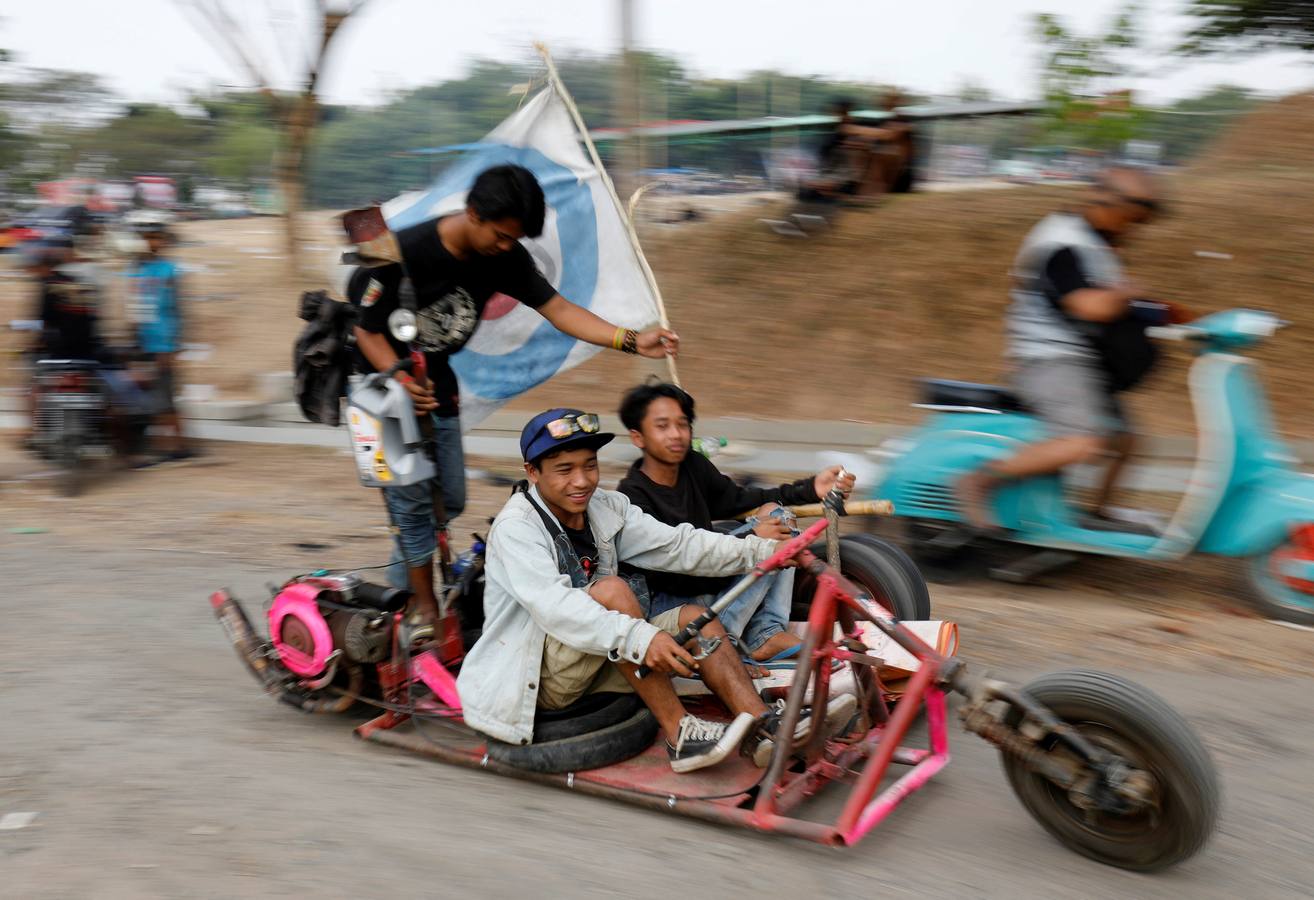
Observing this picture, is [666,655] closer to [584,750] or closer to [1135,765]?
[584,750]

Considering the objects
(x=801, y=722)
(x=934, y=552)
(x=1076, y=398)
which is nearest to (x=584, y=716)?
(x=801, y=722)

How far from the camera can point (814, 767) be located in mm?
3684

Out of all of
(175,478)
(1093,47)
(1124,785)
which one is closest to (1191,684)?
(1124,785)

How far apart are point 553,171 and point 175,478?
4.41m

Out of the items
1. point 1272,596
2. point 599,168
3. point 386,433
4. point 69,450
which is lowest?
point 69,450

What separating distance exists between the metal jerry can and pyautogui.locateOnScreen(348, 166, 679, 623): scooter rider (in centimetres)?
6

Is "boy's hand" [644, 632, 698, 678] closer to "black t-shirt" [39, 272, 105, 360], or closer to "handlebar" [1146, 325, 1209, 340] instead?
"handlebar" [1146, 325, 1209, 340]

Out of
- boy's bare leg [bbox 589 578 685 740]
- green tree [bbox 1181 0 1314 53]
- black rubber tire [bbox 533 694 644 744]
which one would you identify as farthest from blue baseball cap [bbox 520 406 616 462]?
green tree [bbox 1181 0 1314 53]

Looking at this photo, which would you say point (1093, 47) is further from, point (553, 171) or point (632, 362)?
point (553, 171)

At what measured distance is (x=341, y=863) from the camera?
3.31 meters

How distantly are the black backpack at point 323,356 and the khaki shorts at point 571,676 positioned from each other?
1358 millimetres

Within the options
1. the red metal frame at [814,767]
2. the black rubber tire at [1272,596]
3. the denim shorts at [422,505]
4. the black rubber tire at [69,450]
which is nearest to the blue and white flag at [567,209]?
the denim shorts at [422,505]

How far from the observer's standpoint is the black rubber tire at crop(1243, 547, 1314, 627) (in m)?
5.42

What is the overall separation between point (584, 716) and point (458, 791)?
0.48 meters
